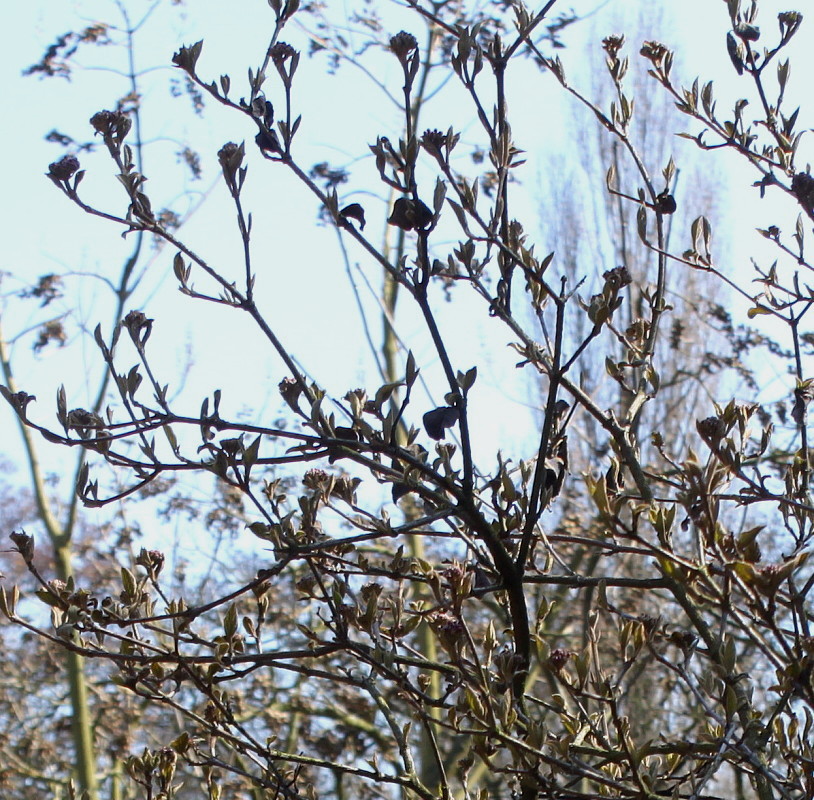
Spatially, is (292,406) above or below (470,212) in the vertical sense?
below

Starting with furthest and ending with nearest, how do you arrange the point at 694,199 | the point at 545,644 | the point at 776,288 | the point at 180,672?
the point at 694,199
the point at 776,288
the point at 180,672
the point at 545,644

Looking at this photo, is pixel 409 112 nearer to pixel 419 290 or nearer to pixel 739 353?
pixel 419 290

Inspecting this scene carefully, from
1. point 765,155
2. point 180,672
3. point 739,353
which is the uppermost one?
point 739,353

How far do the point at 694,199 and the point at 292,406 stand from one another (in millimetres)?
11961

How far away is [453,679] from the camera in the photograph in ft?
5.57

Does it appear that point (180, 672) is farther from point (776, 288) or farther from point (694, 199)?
point (694, 199)

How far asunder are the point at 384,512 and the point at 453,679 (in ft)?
0.95

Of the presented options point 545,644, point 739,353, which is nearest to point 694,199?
point 739,353

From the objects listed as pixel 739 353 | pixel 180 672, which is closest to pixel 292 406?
pixel 180 672

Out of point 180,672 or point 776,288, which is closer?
point 180,672

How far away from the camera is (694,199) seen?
12.8 metres

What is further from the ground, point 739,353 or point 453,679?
point 739,353

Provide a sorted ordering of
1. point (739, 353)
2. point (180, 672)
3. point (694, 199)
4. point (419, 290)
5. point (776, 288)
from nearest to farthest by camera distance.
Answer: point (419, 290), point (180, 672), point (776, 288), point (739, 353), point (694, 199)

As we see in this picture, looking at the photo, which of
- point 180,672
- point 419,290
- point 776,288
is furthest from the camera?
point 776,288
